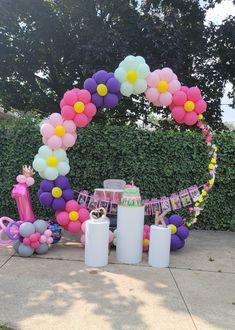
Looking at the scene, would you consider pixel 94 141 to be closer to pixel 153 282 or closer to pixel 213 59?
pixel 153 282

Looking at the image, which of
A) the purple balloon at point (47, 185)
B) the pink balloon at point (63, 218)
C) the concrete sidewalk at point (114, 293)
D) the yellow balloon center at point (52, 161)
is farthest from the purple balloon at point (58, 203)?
the concrete sidewalk at point (114, 293)

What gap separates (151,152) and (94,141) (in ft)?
3.83

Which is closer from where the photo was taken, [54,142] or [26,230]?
[26,230]

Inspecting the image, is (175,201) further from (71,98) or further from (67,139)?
(71,98)

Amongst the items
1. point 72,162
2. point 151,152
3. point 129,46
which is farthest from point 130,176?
point 129,46

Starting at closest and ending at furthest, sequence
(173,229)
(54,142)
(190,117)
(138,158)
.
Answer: (54,142)
(173,229)
(190,117)
(138,158)

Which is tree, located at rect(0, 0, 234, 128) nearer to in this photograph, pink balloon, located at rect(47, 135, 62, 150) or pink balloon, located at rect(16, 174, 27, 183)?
pink balloon, located at rect(47, 135, 62, 150)

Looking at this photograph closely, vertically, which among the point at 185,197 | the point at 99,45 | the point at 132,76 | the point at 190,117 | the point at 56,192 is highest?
the point at 99,45

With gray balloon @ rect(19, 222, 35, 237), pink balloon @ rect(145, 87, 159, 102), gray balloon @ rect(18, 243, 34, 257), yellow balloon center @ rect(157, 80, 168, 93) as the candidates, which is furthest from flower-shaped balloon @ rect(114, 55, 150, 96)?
gray balloon @ rect(18, 243, 34, 257)

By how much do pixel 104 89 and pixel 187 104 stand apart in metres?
1.39

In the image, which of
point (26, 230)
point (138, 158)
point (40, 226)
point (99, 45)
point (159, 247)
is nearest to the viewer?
point (159, 247)

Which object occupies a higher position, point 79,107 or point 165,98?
point 165,98

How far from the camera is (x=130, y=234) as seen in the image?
5.51 meters

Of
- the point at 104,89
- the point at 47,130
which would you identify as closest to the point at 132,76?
the point at 104,89
